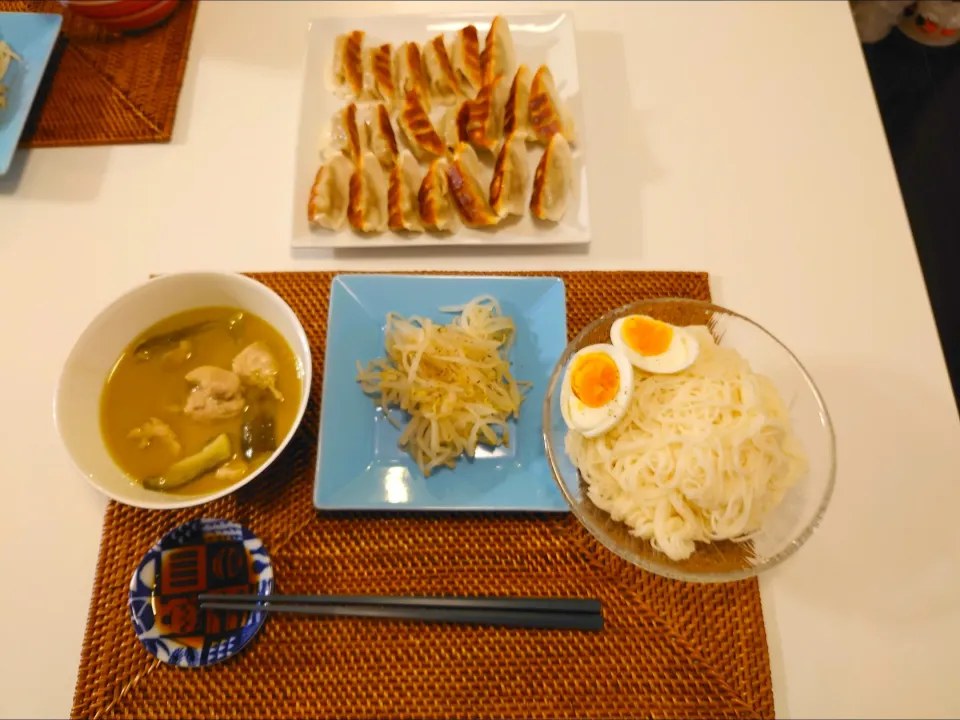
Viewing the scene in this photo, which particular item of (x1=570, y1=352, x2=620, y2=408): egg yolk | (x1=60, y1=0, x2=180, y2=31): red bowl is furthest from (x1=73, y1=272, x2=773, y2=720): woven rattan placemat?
(x1=60, y1=0, x2=180, y2=31): red bowl

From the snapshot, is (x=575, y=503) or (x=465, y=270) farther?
(x=465, y=270)

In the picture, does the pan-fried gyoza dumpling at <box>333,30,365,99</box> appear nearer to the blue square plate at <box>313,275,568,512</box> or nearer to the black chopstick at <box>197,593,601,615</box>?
the blue square plate at <box>313,275,568,512</box>

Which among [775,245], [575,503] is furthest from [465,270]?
[775,245]

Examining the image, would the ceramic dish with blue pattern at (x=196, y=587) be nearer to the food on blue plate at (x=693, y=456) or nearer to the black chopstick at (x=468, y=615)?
the black chopstick at (x=468, y=615)

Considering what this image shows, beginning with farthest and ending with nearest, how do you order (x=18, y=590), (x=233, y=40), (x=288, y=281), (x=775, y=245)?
1. (x=233, y=40)
2. (x=775, y=245)
3. (x=288, y=281)
4. (x=18, y=590)

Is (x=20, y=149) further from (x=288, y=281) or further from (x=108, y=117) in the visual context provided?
(x=288, y=281)
